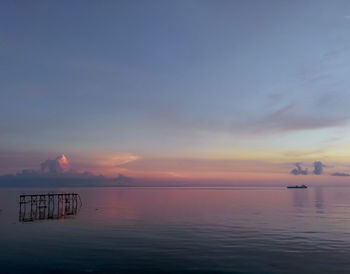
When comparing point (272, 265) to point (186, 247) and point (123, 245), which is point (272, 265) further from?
point (123, 245)

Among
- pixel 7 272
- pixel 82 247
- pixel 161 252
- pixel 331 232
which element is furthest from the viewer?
pixel 331 232

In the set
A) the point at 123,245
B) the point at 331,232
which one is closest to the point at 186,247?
the point at 123,245

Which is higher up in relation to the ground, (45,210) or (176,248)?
(176,248)

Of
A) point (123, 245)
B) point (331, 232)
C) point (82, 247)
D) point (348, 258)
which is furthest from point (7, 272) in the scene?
point (331, 232)

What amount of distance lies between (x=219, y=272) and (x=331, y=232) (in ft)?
109

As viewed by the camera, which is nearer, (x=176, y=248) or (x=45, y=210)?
(x=176, y=248)

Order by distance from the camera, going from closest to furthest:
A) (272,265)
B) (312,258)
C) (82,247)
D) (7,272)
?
1. (7,272)
2. (272,265)
3. (312,258)
4. (82,247)

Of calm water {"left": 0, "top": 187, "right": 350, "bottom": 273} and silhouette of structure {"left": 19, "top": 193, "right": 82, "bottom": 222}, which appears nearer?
calm water {"left": 0, "top": 187, "right": 350, "bottom": 273}

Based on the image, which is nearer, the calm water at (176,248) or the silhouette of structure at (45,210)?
the calm water at (176,248)

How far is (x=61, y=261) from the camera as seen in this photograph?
107 feet

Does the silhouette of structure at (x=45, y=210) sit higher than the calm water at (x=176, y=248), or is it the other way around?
the calm water at (x=176, y=248)

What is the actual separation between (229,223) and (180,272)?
114 feet

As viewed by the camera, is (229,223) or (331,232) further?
(229,223)

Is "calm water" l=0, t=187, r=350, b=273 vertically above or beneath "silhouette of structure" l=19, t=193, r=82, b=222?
above
